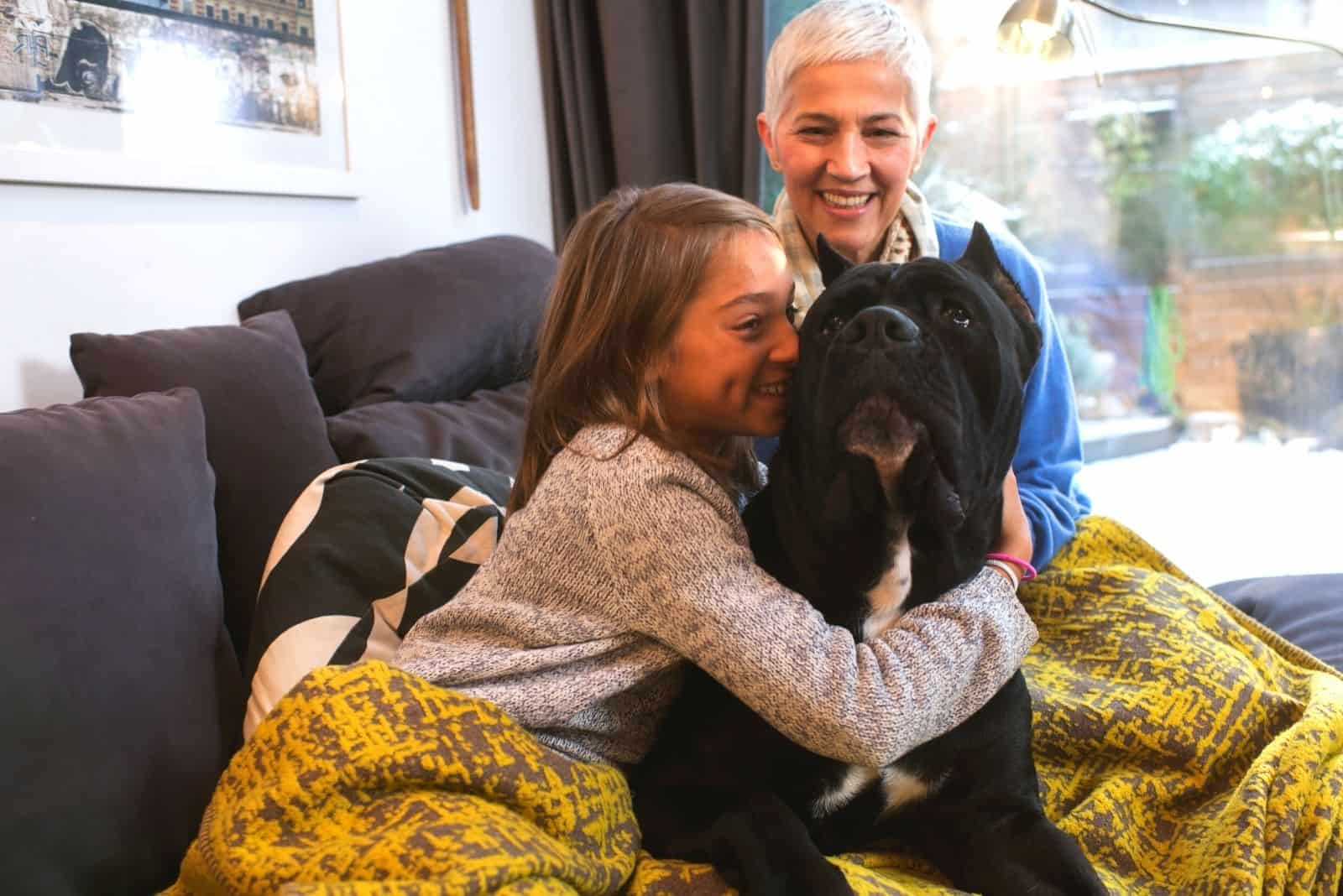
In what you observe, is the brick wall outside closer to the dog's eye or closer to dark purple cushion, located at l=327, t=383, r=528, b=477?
dark purple cushion, located at l=327, t=383, r=528, b=477

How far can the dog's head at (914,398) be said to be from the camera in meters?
1.02

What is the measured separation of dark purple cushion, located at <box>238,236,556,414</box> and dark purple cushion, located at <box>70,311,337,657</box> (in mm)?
235

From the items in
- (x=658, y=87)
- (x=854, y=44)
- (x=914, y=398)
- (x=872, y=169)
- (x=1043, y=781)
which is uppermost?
(x=658, y=87)

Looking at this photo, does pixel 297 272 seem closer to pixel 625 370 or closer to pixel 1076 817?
pixel 625 370

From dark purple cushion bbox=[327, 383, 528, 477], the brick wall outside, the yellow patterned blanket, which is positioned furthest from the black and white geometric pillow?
the brick wall outside

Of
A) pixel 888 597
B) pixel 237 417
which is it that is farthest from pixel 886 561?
pixel 237 417

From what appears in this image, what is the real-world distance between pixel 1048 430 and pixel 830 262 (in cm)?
54

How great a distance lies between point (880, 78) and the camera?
1618 millimetres

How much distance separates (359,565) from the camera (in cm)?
147

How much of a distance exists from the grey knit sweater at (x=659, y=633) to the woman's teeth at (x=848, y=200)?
2.03ft

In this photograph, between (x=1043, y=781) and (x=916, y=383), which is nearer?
(x=916, y=383)

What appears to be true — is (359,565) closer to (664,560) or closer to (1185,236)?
(664,560)

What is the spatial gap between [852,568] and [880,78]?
774 millimetres

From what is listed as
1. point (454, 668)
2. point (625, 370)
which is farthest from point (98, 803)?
point (625, 370)
